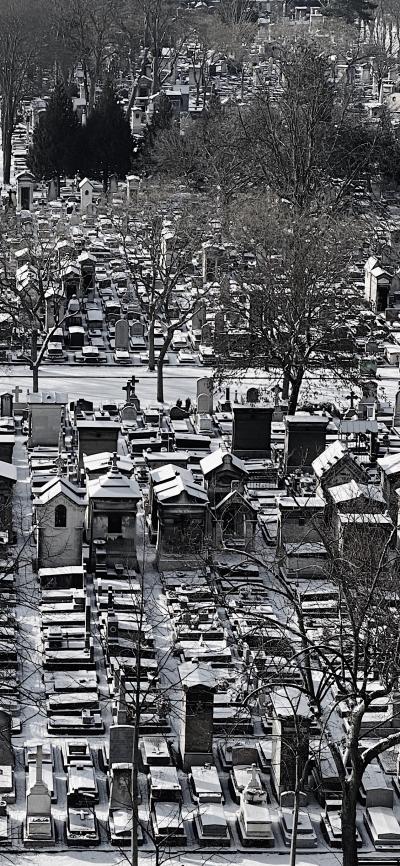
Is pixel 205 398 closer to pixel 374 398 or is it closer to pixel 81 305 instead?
pixel 374 398

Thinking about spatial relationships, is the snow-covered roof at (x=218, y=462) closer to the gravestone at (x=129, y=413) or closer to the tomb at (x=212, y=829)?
the gravestone at (x=129, y=413)

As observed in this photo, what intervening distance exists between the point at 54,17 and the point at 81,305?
45.4 meters

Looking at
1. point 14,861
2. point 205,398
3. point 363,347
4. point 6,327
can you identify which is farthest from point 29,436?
point 14,861

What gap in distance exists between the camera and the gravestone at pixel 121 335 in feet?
155

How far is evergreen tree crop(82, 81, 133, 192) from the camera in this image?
228 ft

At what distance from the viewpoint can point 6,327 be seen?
4728cm

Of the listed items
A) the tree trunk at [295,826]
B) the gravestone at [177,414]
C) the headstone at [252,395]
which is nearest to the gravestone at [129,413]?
the gravestone at [177,414]

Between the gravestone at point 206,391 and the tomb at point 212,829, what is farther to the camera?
the gravestone at point 206,391

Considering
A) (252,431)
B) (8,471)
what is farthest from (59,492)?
(252,431)

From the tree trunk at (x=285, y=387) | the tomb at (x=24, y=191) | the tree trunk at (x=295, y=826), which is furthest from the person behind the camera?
the tomb at (x=24, y=191)

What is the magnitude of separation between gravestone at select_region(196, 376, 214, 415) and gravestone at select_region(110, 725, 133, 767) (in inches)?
657

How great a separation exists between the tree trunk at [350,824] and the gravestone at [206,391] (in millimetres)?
19834

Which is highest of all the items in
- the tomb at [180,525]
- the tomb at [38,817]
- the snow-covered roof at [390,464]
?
the snow-covered roof at [390,464]

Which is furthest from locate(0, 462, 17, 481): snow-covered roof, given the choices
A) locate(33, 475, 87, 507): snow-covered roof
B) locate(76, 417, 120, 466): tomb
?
locate(76, 417, 120, 466): tomb
